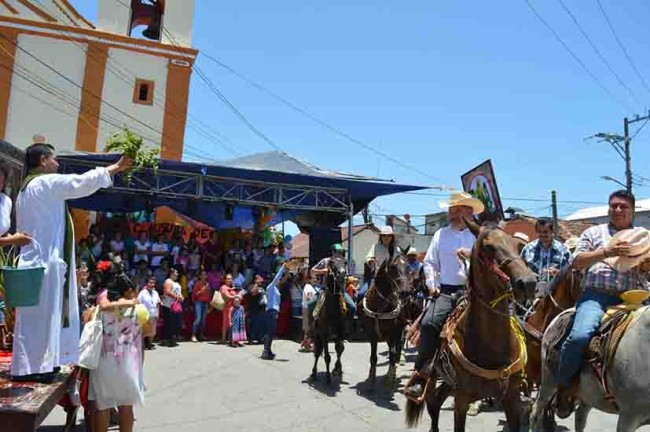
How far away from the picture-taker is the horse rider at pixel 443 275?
589 centimetres

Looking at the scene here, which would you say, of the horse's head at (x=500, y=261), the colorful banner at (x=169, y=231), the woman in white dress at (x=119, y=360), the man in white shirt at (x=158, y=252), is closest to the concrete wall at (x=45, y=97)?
the colorful banner at (x=169, y=231)

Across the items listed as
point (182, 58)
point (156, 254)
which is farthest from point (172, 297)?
point (182, 58)

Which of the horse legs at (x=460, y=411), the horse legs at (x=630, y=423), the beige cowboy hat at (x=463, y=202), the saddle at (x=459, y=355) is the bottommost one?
the horse legs at (x=460, y=411)

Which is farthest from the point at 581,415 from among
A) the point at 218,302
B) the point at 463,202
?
the point at 218,302

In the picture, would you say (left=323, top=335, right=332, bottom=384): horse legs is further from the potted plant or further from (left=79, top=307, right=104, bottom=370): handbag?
the potted plant

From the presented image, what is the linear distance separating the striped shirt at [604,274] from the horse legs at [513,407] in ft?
3.69

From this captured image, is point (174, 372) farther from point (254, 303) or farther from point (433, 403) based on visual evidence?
point (433, 403)

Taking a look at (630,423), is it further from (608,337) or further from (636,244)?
(636,244)

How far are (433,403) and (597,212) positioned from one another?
45.9 m

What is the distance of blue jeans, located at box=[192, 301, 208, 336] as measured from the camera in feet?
47.7

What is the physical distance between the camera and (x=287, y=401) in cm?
838

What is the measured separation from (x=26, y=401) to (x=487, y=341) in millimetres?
3624

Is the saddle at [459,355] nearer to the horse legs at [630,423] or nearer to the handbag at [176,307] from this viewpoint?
the horse legs at [630,423]

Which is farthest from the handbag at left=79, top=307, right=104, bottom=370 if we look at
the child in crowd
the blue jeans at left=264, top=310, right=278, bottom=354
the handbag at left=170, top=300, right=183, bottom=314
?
the child in crowd
